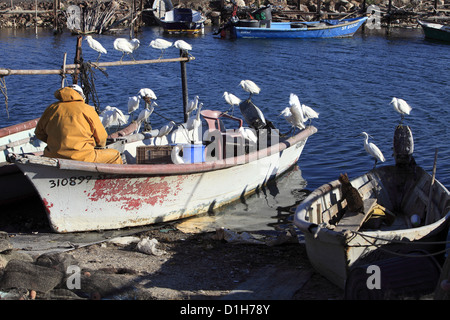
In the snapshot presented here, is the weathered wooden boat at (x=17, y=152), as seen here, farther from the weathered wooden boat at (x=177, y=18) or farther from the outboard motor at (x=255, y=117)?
the weathered wooden boat at (x=177, y=18)

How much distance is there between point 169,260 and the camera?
7.73 meters

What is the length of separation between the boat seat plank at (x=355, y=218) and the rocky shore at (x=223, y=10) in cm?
3050

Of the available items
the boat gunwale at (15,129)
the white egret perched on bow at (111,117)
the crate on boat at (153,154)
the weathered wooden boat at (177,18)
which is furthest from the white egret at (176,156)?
the weathered wooden boat at (177,18)

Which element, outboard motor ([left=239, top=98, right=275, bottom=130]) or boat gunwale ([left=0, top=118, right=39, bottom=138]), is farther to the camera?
outboard motor ([left=239, top=98, right=275, bottom=130])

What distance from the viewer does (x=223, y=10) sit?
41.1 m

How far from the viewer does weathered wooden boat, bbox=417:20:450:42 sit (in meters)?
32.6

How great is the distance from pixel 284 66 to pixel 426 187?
17379mm

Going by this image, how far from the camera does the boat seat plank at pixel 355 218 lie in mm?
8211

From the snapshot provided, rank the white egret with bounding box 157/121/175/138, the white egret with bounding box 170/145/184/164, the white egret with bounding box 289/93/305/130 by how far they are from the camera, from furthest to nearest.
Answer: the white egret with bounding box 289/93/305/130
the white egret with bounding box 157/121/175/138
the white egret with bounding box 170/145/184/164

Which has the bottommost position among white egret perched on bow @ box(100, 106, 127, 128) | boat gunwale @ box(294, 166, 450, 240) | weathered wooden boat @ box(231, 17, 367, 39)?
boat gunwale @ box(294, 166, 450, 240)

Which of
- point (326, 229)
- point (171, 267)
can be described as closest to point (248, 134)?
point (171, 267)

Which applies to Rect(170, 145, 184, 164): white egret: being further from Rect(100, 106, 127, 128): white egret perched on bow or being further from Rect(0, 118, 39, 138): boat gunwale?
Rect(0, 118, 39, 138): boat gunwale

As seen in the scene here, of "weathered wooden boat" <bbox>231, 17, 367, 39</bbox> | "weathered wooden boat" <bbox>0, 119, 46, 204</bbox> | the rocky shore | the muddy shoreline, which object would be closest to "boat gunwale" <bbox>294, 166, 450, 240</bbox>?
the muddy shoreline

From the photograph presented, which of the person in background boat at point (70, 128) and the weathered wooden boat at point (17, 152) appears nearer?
the person in background boat at point (70, 128)
